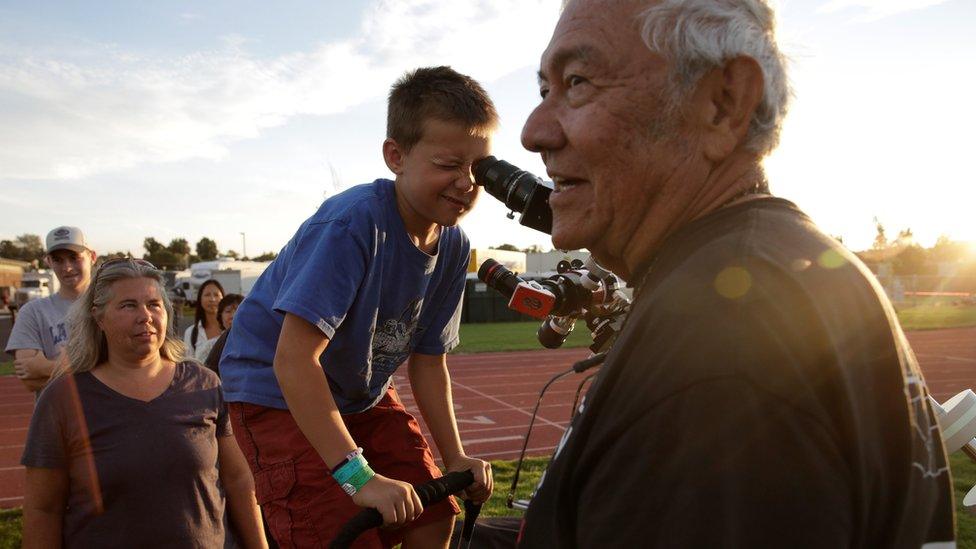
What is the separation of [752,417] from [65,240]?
5.41 meters

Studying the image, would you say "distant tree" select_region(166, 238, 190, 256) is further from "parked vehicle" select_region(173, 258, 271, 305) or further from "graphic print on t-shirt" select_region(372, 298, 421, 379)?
"graphic print on t-shirt" select_region(372, 298, 421, 379)

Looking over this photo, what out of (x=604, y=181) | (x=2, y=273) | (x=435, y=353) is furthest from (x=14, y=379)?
(x=2, y=273)

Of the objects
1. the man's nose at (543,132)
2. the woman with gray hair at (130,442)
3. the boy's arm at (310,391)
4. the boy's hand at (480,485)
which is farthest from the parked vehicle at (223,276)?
the man's nose at (543,132)

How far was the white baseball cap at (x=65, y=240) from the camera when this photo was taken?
16.7 feet

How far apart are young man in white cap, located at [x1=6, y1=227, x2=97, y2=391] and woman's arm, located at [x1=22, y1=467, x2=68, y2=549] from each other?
2.02 m

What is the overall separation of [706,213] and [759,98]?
231 millimetres

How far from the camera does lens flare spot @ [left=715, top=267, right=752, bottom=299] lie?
2.96ft

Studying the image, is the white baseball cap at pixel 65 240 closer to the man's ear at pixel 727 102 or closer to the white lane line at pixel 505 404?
the man's ear at pixel 727 102

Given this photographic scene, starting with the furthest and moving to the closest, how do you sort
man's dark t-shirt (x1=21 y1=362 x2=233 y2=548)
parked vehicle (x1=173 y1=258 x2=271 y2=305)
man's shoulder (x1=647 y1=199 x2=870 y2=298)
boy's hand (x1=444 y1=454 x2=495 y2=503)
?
parked vehicle (x1=173 y1=258 x2=271 y2=305) < man's dark t-shirt (x1=21 y1=362 x2=233 y2=548) < boy's hand (x1=444 y1=454 x2=495 y2=503) < man's shoulder (x1=647 y1=199 x2=870 y2=298)

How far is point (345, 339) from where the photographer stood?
2.35 meters

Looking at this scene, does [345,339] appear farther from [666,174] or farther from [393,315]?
[666,174]

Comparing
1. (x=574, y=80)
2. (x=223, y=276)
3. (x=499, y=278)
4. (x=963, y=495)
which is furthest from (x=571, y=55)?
(x=223, y=276)

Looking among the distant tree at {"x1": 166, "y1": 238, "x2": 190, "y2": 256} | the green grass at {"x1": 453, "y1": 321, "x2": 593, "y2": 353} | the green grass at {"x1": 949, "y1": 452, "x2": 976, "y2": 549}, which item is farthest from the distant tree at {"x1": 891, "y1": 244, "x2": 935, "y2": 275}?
the distant tree at {"x1": 166, "y1": 238, "x2": 190, "y2": 256}

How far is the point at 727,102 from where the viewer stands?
1.28m
